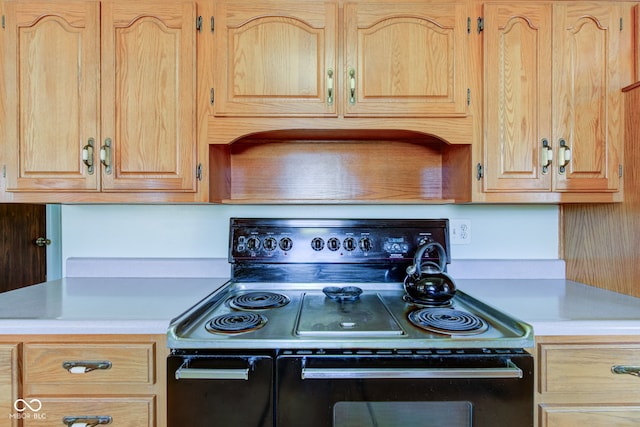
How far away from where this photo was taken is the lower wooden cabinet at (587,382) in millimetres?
1009

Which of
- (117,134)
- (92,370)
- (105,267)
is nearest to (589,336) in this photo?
(92,370)

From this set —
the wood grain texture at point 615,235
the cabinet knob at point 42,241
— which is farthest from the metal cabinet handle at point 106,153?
the cabinet knob at point 42,241

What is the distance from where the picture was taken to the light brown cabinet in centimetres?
102

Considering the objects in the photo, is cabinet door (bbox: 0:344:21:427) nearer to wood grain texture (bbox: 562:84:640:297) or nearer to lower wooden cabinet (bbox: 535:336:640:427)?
lower wooden cabinet (bbox: 535:336:640:427)

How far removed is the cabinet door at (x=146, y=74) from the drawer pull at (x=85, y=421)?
823mm

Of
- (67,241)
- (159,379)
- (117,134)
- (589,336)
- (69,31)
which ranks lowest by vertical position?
(159,379)

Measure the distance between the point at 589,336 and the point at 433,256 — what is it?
607mm

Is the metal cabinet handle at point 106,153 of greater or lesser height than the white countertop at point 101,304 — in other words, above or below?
above

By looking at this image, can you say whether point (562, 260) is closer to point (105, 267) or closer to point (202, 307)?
point (202, 307)

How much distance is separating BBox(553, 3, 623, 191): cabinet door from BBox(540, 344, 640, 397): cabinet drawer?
0.60 m

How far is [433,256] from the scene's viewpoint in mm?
1531

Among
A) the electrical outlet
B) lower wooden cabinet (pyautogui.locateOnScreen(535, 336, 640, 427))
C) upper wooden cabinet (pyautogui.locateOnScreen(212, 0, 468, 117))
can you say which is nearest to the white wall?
the electrical outlet

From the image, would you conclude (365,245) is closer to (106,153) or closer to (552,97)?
(552,97)

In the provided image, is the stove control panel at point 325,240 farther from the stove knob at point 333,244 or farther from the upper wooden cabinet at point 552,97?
the upper wooden cabinet at point 552,97
